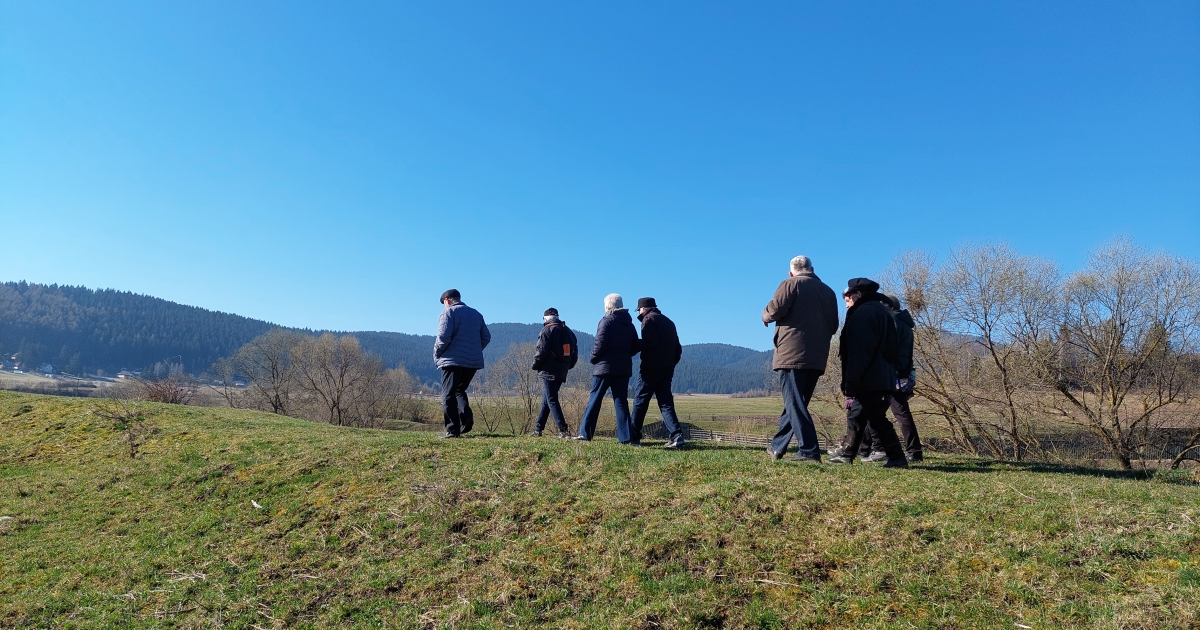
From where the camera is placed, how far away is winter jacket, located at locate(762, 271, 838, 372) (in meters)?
7.35

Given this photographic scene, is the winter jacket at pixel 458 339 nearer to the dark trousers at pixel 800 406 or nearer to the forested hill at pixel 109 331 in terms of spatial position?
the dark trousers at pixel 800 406

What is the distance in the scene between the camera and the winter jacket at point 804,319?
7.35 metres

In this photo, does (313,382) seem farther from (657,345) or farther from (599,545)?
(599,545)

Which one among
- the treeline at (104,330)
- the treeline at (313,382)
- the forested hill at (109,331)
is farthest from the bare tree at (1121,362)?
the treeline at (104,330)

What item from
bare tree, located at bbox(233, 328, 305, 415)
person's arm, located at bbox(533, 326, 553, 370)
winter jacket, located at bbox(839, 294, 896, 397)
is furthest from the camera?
bare tree, located at bbox(233, 328, 305, 415)

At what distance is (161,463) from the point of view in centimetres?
944

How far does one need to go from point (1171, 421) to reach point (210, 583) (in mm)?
28216

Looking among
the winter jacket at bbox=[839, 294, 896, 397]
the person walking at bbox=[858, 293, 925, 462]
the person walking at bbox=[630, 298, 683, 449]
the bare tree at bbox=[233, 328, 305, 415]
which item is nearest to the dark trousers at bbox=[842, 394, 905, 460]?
the winter jacket at bbox=[839, 294, 896, 397]

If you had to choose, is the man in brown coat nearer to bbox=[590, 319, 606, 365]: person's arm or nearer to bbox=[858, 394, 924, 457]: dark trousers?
bbox=[858, 394, 924, 457]: dark trousers

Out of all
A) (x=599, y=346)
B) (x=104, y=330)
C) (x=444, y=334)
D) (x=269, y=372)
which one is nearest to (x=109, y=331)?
(x=104, y=330)

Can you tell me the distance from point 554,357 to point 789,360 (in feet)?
15.2

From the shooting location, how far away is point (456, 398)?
35.0 ft

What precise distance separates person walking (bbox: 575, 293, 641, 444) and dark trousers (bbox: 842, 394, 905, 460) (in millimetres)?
3270

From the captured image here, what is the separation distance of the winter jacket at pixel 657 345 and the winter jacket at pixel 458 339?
2.78 meters
